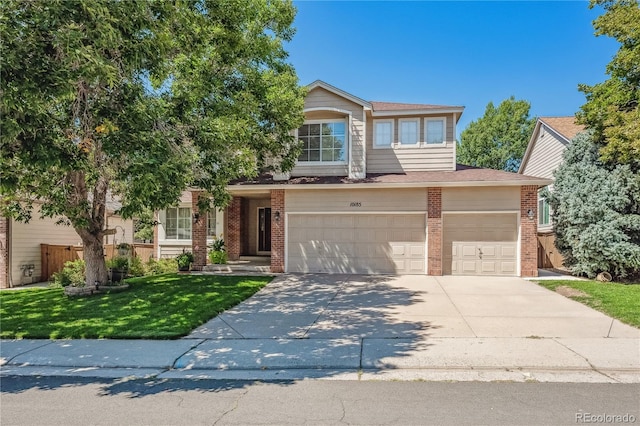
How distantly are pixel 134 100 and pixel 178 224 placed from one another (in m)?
11.6

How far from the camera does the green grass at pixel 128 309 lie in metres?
7.25

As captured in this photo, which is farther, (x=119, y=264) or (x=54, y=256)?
(x=54, y=256)

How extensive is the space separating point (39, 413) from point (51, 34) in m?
4.73

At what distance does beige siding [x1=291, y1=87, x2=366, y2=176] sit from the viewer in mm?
14641

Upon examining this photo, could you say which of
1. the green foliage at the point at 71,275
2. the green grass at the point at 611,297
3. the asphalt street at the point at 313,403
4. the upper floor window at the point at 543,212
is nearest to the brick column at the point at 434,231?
the green grass at the point at 611,297

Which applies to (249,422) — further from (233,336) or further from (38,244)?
(38,244)

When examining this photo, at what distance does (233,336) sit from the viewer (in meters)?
7.02

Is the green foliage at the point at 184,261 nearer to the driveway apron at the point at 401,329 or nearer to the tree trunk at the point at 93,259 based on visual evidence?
the tree trunk at the point at 93,259

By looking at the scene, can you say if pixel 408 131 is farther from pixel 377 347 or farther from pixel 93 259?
pixel 93 259

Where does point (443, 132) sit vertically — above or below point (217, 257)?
above

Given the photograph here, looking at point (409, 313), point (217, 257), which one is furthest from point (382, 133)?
point (409, 313)

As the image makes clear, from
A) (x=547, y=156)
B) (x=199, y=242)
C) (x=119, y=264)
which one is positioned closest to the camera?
(x=119, y=264)

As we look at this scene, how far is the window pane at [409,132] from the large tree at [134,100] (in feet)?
15.4

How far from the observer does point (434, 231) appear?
1347 centimetres
